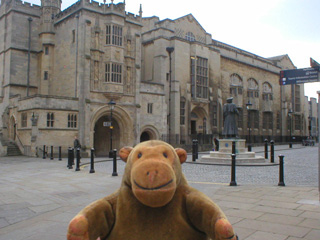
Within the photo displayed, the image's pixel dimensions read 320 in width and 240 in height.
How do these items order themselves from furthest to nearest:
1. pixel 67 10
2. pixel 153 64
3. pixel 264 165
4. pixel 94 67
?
pixel 153 64
pixel 67 10
pixel 94 67
pixel 264 165

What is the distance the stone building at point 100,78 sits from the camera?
24.0 meters

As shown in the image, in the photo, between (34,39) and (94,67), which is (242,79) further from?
(34,39)

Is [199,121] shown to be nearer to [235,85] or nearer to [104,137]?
[235,85]

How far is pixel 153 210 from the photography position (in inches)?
98.6

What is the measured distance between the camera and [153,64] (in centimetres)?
3225

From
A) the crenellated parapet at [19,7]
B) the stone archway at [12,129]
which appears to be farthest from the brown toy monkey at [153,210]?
the crenellated parapet at [19,7]

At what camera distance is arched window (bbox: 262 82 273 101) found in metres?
47.2

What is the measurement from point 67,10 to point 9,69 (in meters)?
7.49

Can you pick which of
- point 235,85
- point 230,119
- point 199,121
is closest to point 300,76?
point 230,119

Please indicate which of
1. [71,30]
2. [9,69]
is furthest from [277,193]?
[9,69]

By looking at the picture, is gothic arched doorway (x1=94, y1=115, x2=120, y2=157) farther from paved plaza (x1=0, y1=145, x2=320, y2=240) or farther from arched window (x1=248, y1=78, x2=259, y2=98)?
arched window (x1=248, y1=78, x2=259, y2=98)

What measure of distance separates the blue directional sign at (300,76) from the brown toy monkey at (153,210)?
547 centimetres

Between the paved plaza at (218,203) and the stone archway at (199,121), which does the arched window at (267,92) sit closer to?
the stone archway at (199,121)

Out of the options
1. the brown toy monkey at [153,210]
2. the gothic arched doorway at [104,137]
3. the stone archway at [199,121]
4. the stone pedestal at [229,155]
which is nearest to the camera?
the brown toy monkey at [153,210]
